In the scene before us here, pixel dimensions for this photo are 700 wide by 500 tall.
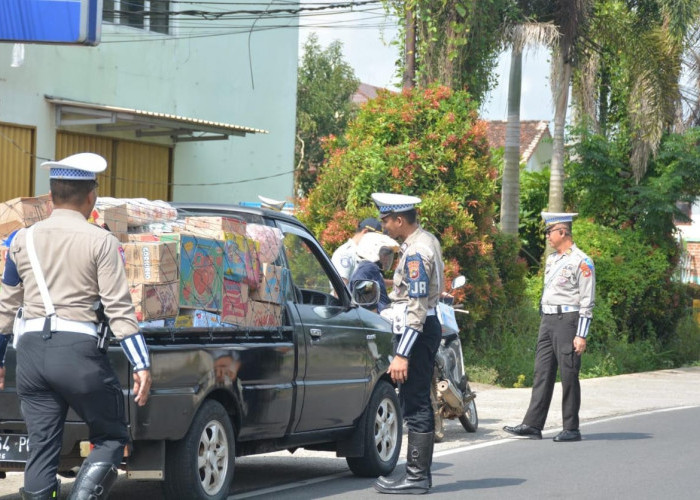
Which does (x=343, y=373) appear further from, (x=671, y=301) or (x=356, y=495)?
(x=671, y=301)

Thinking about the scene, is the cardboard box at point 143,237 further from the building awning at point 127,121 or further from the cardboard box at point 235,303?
the building awning at point 127,121

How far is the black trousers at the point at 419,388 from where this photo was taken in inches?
327

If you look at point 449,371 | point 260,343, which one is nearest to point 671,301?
point 449,371

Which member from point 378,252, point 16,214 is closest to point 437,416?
point 378,252

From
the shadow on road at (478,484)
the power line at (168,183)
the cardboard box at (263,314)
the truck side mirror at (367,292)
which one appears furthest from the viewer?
the power line at (168,183)

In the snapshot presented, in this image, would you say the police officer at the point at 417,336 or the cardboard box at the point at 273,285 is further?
the police officer at the point at 417,336

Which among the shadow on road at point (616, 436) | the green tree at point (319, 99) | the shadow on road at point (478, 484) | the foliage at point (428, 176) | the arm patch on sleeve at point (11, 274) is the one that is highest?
the green tree at point (319, 99)

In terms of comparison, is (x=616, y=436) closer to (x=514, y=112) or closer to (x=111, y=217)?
(x=111, y=217)

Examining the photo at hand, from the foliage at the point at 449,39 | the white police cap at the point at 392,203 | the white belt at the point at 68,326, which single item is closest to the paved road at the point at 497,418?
the white police cap at the point at 392,203

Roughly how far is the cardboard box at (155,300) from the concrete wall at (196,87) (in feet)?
36.9

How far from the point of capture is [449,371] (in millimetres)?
11398

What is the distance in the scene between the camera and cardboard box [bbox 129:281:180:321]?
274 inches

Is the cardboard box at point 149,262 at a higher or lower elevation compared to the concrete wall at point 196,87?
lower

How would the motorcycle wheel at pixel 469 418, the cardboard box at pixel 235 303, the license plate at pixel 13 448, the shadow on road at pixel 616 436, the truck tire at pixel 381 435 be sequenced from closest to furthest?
the license plate at pixel 13 448, the cardboard box at pixel 235 303, the truck tire at pixel 381 435, the shadow on road at pixel 616 436, the motorcycle wheel at pixel 469 418
